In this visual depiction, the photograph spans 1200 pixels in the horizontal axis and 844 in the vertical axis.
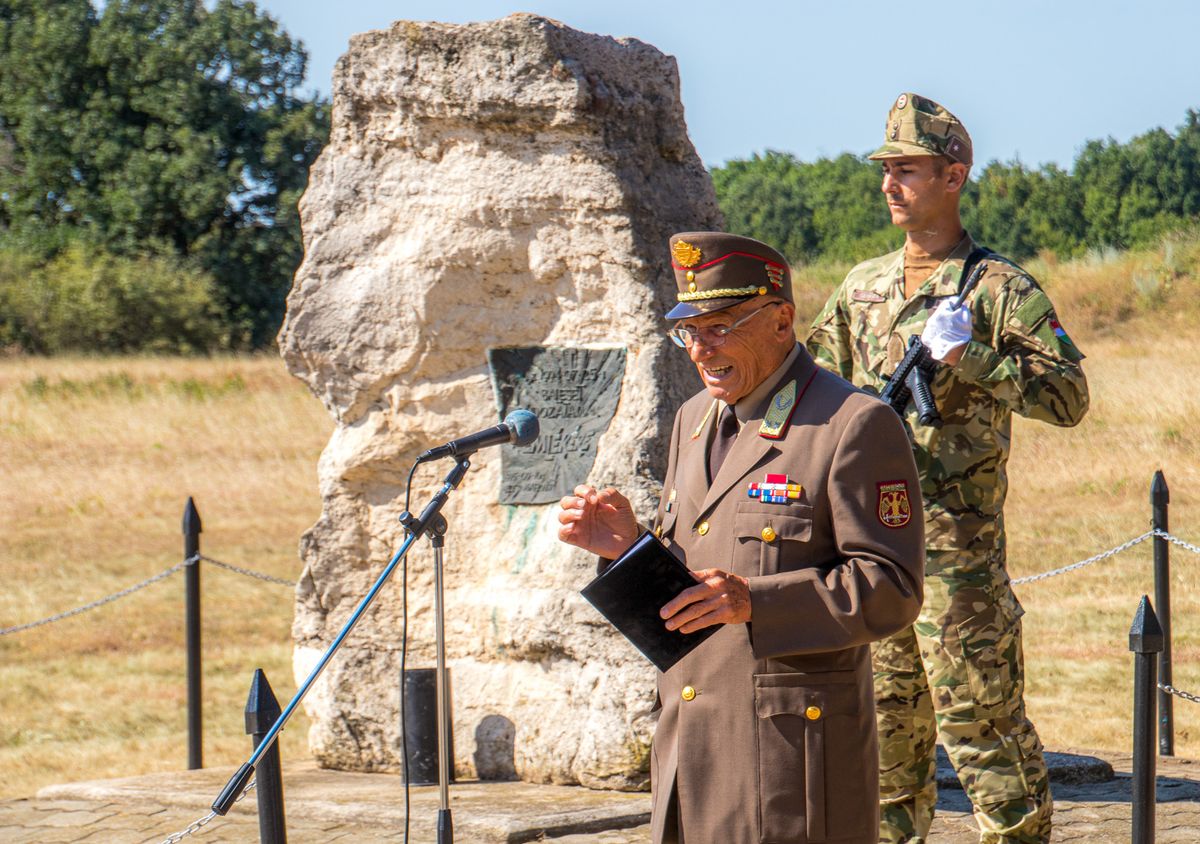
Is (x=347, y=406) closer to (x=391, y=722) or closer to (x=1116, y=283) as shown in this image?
(x=391, y=722)

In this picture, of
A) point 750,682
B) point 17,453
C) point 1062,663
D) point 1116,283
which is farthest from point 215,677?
point 1116,283

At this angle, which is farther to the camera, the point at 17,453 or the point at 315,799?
the point at 17,453

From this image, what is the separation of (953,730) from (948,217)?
4.70ft

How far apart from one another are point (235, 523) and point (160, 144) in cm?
1829

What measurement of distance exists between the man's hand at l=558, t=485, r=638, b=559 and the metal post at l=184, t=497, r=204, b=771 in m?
4.68

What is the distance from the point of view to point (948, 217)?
14.6ft

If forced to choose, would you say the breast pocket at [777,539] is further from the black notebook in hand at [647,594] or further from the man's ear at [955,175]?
the man's ear at [955,175]

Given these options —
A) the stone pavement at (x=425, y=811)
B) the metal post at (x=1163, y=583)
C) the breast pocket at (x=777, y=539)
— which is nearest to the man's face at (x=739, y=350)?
the breast pocket at (x=777, y=539)

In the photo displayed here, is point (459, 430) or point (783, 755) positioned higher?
point (459, 430)

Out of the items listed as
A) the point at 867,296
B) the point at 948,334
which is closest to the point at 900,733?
the point at 948,334

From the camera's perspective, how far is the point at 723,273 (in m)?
3.13

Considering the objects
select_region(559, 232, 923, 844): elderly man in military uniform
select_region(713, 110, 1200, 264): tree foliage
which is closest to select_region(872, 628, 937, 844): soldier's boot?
select_region(559, 232, 923, 844): elderly man in military uniform

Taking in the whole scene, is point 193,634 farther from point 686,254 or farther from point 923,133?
point 686,254

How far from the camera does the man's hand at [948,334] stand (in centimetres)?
411
